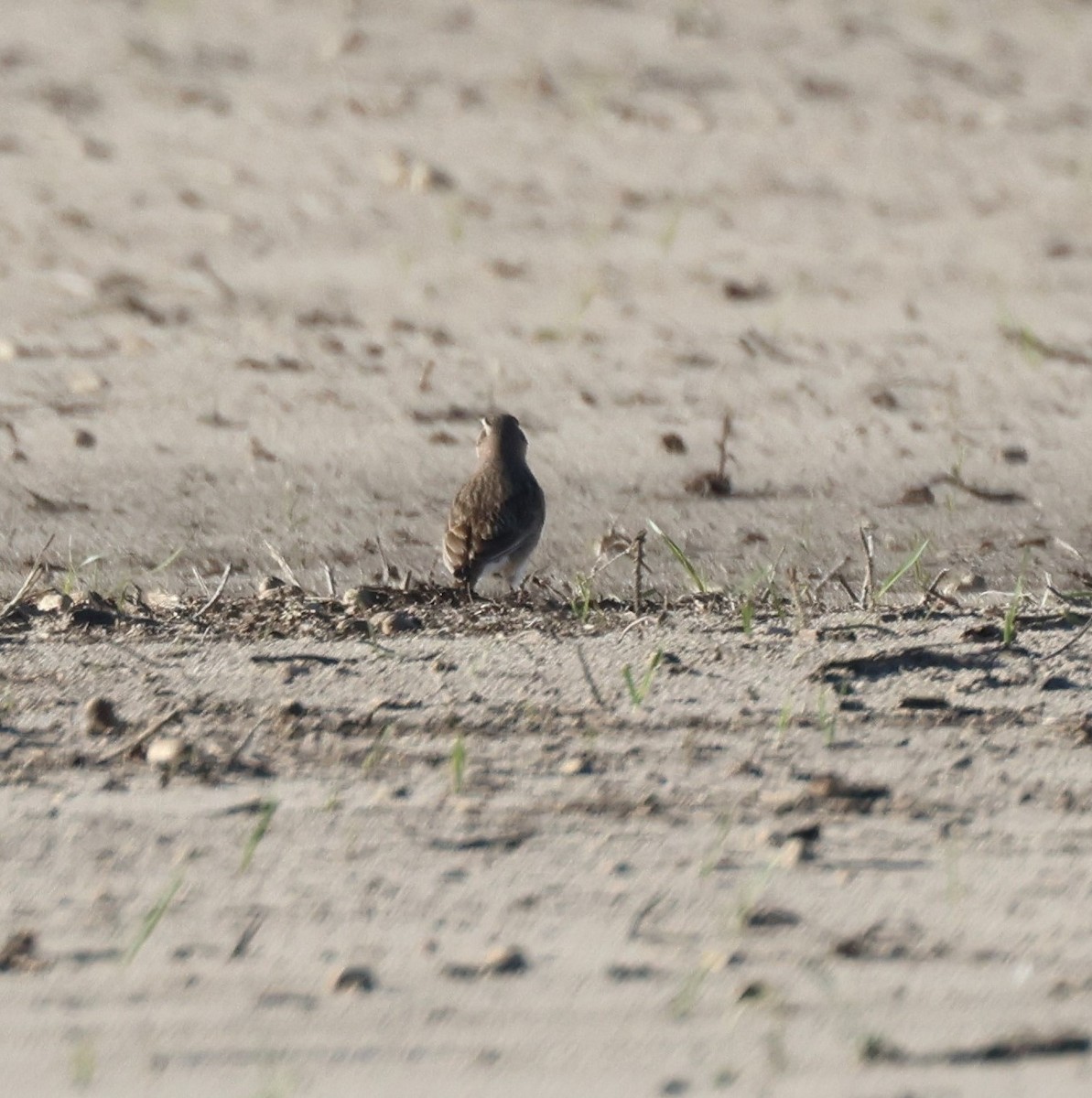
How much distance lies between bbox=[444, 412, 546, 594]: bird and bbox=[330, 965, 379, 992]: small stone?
2198mm

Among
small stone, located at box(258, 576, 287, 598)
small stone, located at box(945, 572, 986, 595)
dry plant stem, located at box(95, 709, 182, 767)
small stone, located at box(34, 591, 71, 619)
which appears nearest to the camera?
dry plant stem, located at box(95, 709, 182, 767)

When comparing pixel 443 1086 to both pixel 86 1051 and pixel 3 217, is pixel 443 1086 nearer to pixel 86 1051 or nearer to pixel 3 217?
pixel 86 1051

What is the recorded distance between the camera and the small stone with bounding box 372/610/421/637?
16.5 ft

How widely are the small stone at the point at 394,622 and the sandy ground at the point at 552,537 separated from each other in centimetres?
6

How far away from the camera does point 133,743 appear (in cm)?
438

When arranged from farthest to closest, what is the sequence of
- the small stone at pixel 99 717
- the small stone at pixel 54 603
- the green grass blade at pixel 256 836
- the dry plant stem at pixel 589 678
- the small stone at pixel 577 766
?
the small stone at pixel 54 603
the dry plant stem at pixel 589 678
the small stone at pixel 99 717
the small stone at pixel 577 766
the green grass blade at pixel 256 836

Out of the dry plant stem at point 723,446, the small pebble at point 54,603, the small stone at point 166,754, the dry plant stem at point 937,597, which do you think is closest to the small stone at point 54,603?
the small pebble at point 54,603

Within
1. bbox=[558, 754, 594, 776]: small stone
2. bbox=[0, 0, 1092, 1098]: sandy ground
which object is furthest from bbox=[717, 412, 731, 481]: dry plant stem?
bbox=[558, 754, 594, 776]: small stone

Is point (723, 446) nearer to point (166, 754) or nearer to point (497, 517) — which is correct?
point (497, 517)

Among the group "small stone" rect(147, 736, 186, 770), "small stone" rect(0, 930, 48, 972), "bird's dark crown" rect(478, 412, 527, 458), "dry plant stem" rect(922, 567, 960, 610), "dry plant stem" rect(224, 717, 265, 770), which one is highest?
"dry plant stem" rect(922, 567, 960, 610)

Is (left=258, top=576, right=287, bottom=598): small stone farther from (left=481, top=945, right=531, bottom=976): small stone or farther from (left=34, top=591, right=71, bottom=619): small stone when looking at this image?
(left=481, top=945, right=531, bottom=976): small stone

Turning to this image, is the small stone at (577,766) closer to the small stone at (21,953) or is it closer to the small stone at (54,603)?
the small stone at (21,953)

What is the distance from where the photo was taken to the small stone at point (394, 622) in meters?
5.02

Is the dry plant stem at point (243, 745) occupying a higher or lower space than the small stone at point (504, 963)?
lower
